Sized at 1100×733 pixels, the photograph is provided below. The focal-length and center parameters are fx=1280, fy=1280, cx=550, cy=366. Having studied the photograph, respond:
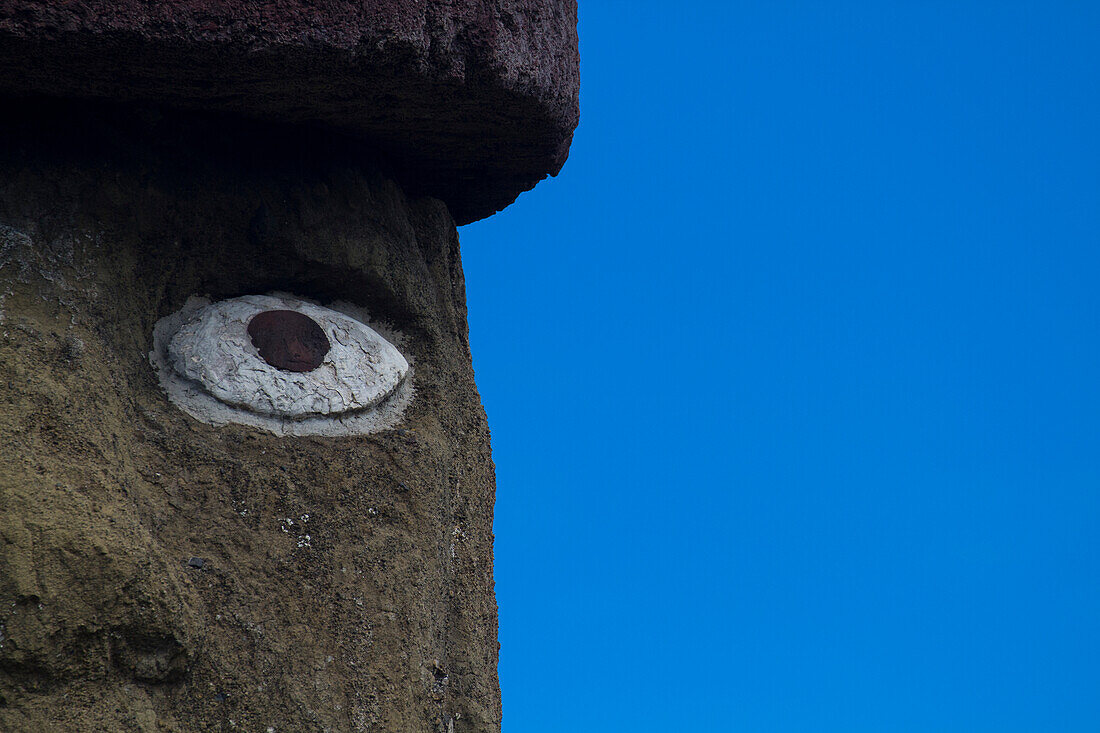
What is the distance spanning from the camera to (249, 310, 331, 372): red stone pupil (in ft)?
8.41

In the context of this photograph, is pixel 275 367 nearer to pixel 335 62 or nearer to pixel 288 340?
pixel 288 340

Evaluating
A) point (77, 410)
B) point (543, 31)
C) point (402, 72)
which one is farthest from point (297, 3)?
point (77, 410)

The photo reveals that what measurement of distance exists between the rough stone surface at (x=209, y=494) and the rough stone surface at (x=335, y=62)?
0.21 meters

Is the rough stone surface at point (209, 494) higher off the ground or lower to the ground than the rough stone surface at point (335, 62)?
lower

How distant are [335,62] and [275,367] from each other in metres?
0.63

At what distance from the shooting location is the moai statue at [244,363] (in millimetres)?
2129

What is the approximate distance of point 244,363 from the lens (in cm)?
253

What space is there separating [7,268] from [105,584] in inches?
24.8

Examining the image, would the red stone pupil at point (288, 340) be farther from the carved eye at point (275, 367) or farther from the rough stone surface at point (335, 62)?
the rough stone surface at point (335, 62)

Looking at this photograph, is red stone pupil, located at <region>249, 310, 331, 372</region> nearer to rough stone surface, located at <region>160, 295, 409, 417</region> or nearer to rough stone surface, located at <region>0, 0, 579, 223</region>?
rough stone surface, located at <region>160, 295, 409, 417</region>

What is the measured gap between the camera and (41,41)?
212cm

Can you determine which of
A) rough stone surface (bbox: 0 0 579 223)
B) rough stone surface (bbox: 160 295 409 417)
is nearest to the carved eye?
rough stone surface (bbox: 160 295 409 417)

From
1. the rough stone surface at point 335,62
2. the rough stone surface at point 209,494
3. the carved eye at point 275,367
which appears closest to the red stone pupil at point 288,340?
the carved eye at point 275,367

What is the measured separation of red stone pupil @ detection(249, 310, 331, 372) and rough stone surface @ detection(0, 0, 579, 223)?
40cm
